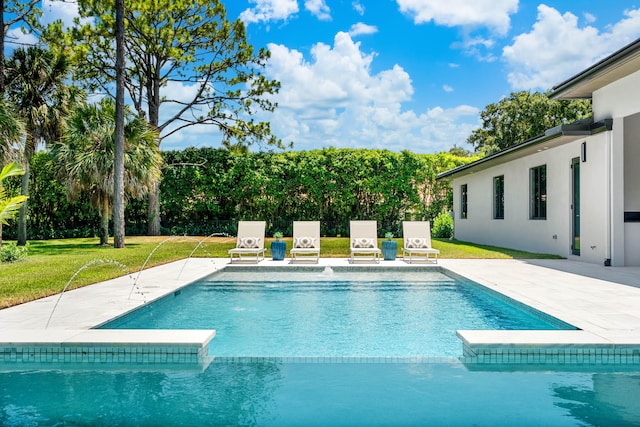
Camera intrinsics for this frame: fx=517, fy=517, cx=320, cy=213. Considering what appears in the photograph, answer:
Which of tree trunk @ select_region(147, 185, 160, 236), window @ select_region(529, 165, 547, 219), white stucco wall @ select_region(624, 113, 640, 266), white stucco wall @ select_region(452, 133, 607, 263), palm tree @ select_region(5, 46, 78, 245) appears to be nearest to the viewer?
white stucco wall @ select_region(624, 113, 640, 266)

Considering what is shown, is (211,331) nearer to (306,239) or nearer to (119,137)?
(306,239)

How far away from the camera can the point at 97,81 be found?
2436 cm

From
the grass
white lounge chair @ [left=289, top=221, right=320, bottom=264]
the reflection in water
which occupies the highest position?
white lounge chair @ [left=289, top=221, right=320, bottom=264]

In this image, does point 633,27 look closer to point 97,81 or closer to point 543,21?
point 543,21

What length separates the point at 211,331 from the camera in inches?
208

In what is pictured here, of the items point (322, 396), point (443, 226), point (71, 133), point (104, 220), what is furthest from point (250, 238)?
point (443, 226)

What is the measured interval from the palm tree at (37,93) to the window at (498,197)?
52.2ft

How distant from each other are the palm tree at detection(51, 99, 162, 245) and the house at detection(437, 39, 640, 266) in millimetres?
11685

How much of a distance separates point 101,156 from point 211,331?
13134 mm

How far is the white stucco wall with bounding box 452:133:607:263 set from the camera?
11.7m

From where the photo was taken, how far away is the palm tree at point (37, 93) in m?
18.1

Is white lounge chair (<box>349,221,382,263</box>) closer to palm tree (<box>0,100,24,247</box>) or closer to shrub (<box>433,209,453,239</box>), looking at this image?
palm tree (<box>0,100,24,247</box>)

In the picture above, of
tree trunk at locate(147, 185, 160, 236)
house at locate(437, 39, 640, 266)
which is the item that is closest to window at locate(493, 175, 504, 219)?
house at locate(437, 39, 640, 266)

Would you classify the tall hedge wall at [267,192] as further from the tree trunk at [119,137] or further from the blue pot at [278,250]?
the blue pot at [278,250]
